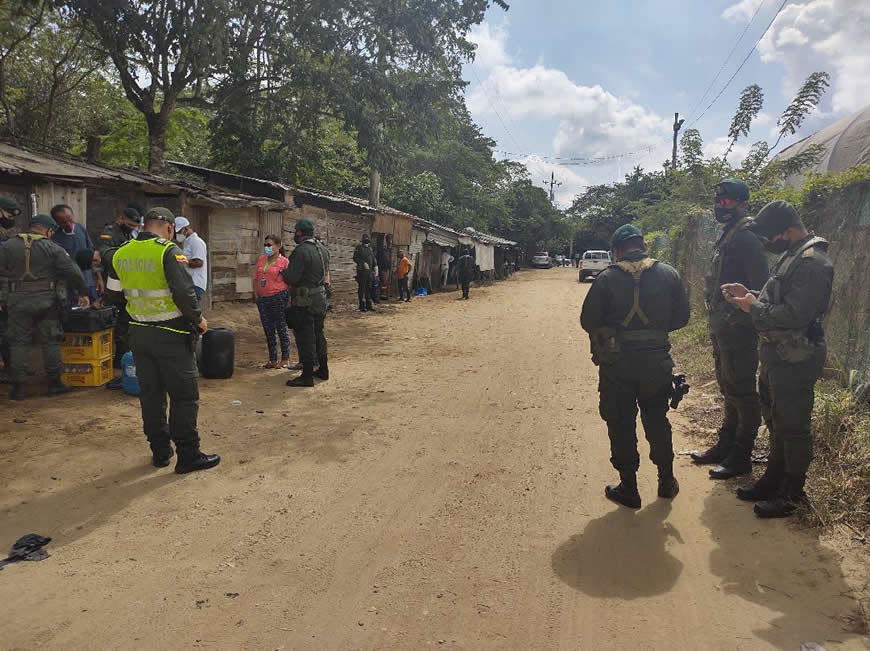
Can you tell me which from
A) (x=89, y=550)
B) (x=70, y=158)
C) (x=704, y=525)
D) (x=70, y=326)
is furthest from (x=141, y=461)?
(x=70, y=158)

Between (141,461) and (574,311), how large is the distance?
1291cm

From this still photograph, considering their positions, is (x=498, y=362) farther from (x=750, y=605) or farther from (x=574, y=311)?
(x=574, y=311)

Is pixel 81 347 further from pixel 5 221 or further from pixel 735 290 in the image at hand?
pixel 735 290

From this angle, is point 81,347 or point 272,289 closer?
point 81,347

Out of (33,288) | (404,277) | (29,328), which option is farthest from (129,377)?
(404,277)

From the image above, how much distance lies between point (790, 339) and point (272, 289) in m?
5.61

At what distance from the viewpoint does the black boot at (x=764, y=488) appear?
145 inches

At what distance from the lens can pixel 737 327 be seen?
4121 mm

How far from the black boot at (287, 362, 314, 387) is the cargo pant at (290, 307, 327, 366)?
0.17 feet

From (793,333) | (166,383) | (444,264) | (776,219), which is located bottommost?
(166,383)

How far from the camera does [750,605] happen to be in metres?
2.71

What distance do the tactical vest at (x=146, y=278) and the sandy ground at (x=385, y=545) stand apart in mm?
1140

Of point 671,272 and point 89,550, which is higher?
point 671,272

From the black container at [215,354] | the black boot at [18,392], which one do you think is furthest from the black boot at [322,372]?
the black boot at [18,392]
